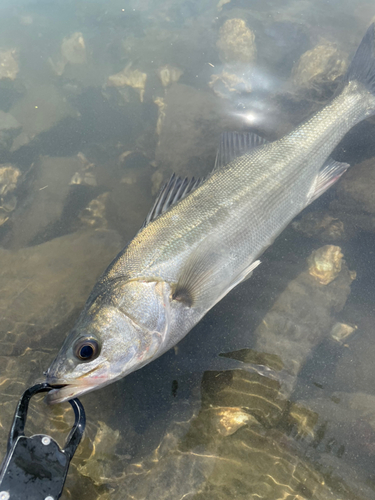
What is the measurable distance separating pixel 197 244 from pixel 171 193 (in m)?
0.71

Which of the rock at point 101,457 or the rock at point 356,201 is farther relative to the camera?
the rock at point 356,201

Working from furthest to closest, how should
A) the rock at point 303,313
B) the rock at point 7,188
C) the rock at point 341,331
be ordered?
the rock at point 7,188 → the rock at point 341,331 → the rock at point 303,313

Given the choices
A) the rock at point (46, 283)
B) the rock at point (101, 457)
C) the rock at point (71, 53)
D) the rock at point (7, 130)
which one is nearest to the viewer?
the rock at point (101, 457)

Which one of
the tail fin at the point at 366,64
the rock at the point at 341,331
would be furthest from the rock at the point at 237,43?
the rock at the point at 341,331

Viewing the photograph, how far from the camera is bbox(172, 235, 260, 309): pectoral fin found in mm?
2771

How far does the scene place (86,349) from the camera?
2.29 metres

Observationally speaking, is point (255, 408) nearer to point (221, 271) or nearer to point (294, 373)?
point (294, 373)

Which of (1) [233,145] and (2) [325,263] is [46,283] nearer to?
(1) [233,145]

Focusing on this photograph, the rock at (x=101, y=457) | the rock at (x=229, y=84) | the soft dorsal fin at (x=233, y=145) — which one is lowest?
the rock at (x=101, y=457)

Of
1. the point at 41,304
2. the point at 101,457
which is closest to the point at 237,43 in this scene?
the point at 41,304

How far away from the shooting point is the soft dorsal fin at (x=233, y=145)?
3.52 m

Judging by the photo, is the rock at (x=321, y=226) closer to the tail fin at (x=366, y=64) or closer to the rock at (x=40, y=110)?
the tail fin at (x=366, y=64)

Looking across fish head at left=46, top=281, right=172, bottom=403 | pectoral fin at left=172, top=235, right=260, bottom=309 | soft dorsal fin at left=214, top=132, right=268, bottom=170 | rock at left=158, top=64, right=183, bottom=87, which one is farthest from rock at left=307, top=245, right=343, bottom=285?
rock at left=158, top=64, right=183, bottom=87

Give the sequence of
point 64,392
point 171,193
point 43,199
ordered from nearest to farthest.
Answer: point 64,392 → point 171,193 → point 43,199
